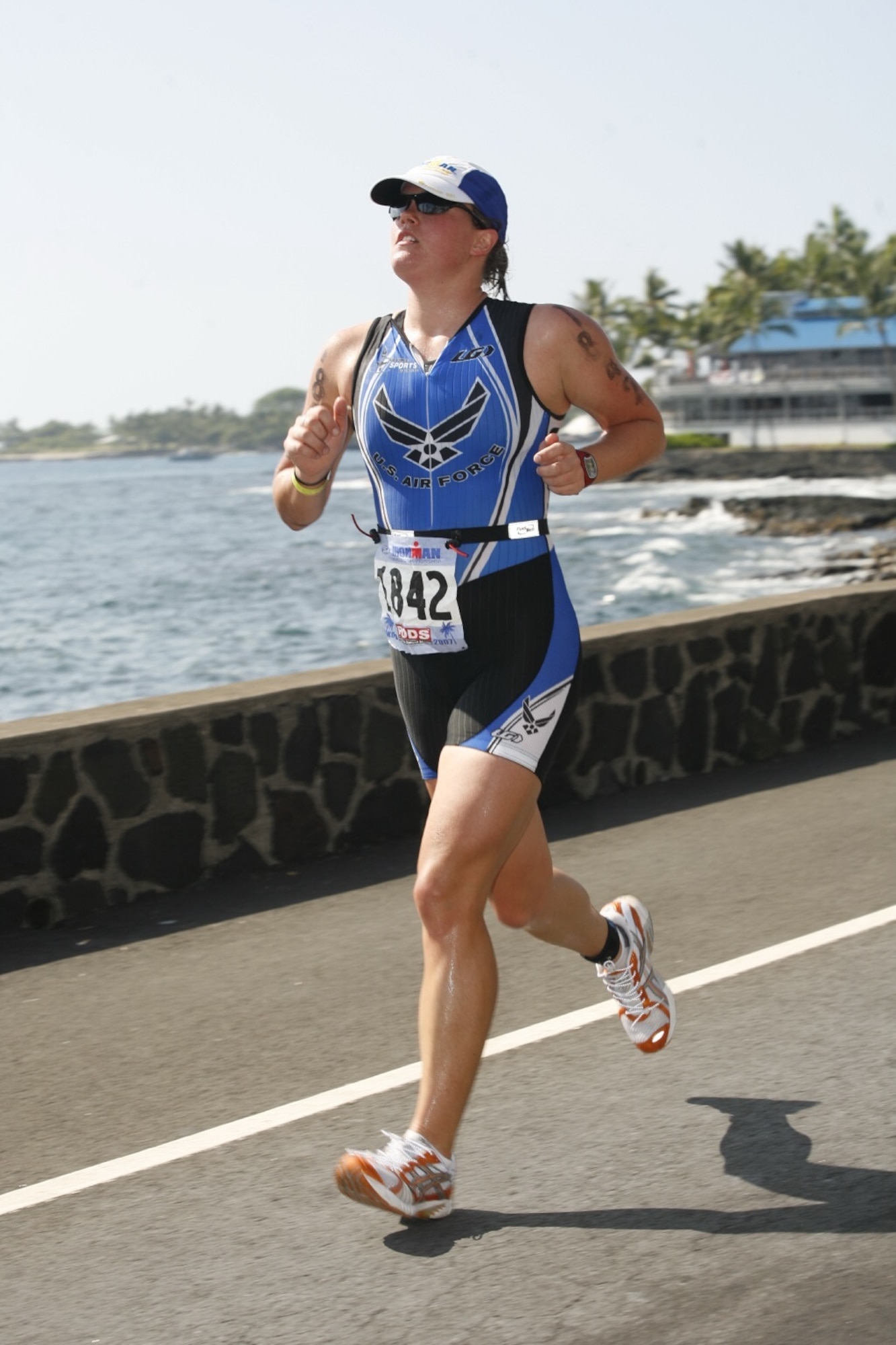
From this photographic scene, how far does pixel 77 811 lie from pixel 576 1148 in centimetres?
302

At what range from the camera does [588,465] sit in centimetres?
416

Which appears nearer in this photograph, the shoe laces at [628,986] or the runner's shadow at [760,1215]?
the runner's shadow at [760,1215]

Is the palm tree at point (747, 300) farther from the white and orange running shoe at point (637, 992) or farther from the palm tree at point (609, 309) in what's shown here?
the white and orange running shoe at point (637, 992)

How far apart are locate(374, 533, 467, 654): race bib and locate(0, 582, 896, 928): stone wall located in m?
2.61

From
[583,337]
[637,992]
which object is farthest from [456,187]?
[637,992]

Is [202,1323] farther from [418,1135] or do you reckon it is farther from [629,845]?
[629,845]

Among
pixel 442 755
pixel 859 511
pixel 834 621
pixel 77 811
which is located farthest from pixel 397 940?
pixel 859 511

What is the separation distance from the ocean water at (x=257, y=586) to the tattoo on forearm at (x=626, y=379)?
23.7 metres

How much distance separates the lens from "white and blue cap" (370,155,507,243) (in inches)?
161

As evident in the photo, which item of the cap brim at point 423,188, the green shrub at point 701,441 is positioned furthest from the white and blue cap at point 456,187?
the green shrub at point 701,441

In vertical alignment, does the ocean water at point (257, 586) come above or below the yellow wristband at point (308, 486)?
below

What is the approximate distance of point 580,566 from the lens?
73.8m

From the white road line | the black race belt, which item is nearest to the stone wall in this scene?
the white road line

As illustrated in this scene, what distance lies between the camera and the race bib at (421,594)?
414cm
